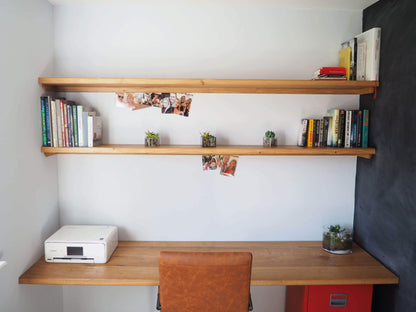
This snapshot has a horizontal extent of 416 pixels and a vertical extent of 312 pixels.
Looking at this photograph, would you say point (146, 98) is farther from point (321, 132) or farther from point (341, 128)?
point (341, 128)

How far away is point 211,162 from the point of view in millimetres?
2314

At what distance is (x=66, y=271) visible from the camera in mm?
1891

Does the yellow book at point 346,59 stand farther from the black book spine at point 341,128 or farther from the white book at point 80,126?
the white book at point 80,126

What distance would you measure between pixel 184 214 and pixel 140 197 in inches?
14.0

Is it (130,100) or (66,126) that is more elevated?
(130,100)

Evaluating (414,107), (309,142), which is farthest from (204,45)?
(414,107)

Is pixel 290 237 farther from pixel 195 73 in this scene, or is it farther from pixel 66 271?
pixel 66 271

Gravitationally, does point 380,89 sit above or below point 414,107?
above

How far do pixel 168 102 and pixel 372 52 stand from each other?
54.8 inches

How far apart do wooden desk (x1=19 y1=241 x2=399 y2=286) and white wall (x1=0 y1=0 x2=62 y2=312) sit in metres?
0.15

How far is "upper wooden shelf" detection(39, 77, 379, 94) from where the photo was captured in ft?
6.35

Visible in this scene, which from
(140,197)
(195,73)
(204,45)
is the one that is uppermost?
(204,45)

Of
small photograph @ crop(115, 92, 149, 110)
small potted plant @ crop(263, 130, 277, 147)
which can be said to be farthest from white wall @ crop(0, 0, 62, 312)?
small potted plant @ crop(263, 130, 277, 147)

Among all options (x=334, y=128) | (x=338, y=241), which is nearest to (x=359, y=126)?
(x=334, y=128)
